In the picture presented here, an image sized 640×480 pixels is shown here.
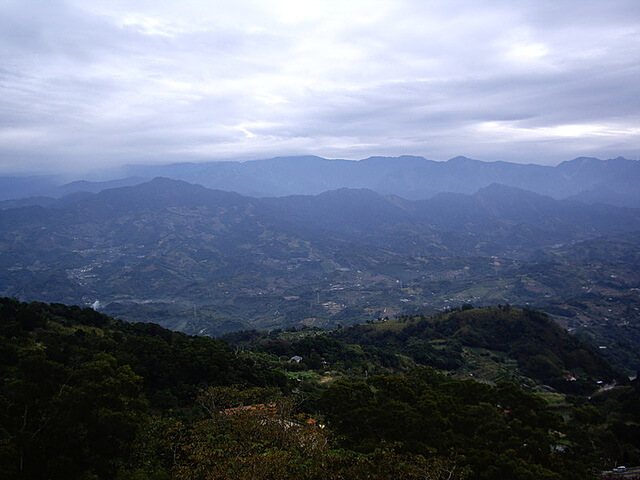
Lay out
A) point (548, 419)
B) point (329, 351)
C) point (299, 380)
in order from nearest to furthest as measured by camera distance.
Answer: point (548, 419)
point (299, 380)
point (329, 351)

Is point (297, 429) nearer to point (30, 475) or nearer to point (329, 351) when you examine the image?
point (30, 475)

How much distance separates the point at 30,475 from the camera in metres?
12.0

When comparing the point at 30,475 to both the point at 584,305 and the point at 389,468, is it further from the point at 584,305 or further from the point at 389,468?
the point at 584,305

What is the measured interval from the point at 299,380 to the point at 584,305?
4734 inches

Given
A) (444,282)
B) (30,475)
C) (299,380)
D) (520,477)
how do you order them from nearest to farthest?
(30,475), (520,477), (299,380), (444,282)

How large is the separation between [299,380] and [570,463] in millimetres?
25976

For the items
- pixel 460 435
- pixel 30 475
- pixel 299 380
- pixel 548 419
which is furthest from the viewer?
pixel 299 380

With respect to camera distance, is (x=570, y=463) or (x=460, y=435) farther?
(x=460, y=435)

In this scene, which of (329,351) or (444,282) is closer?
(329,351)

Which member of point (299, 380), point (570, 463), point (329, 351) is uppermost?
point (570, 463)

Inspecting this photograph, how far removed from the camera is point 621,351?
88.9 m

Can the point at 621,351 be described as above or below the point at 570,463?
below

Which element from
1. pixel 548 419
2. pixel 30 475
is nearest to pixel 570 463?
pixel 548 419

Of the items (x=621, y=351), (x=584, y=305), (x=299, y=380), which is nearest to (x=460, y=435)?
(x=299, y=380)
